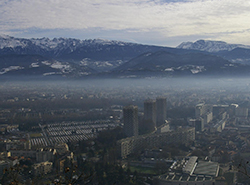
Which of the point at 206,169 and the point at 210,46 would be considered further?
the point at 210,46

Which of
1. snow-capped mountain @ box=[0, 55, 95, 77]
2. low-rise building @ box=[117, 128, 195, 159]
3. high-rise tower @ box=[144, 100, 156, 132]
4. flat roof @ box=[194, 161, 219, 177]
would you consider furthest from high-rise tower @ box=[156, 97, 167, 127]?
snow-capped mountain @ box=[0, 55, 95, 77]

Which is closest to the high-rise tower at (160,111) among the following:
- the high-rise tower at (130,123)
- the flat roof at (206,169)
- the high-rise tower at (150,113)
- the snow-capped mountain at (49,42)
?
the high-rise tower at (150,113)

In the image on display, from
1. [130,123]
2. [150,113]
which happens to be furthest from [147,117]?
[130,123]

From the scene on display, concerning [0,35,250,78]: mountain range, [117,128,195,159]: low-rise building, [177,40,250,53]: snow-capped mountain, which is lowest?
[117,128,195,159]: low-rise building

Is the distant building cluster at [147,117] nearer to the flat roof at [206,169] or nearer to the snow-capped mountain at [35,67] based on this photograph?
the flat roof at [206,169]

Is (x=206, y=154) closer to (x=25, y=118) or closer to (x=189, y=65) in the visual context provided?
(x=25, y=118)

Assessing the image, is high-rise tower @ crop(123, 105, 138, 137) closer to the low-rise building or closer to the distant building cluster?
the distant building cluster

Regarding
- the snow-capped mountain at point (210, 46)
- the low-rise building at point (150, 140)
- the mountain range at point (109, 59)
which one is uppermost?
the snow-capped mountain at point (210, 46)

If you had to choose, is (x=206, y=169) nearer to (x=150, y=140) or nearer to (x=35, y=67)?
(x=150, y=140)
